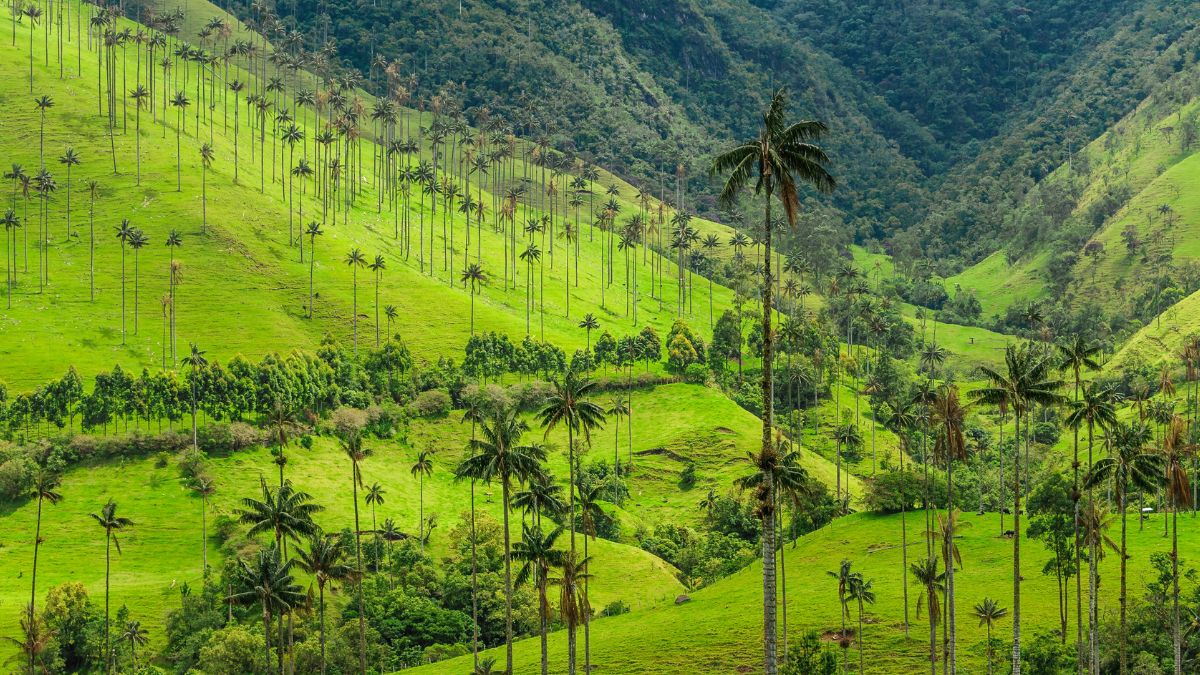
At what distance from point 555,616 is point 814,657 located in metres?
68.4

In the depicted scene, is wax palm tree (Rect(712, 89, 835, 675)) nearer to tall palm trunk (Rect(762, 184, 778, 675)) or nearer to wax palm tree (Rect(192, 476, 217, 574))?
tall palm trunk (Rect(762, 184, 778, 675))

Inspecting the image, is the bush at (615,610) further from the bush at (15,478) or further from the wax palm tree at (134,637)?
the bush at (15,478)

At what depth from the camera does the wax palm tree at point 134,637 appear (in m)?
133

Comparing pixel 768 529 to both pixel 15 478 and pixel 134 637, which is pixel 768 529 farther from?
pixel 15 478

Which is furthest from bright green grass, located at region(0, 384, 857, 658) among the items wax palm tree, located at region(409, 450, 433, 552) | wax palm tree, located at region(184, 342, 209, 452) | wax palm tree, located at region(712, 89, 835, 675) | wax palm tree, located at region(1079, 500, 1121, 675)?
wax palm tree, located at region(712, 89, 835, 675)

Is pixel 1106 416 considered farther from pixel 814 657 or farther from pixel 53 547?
pixel 53 547

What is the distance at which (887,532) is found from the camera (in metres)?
150

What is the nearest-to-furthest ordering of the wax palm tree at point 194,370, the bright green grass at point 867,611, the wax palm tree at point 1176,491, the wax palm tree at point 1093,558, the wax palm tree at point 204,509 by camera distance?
1. the wax palm tree at point 1093,558
2. the wax palm tree at point 1176,491
3. the bright green grass at point 867,611
4. the wax palm tree at point 204,509
5. the wax palm tree at point 194,370

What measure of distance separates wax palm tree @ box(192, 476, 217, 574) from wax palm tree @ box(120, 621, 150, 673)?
15.2m

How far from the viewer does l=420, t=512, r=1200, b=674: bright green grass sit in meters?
110

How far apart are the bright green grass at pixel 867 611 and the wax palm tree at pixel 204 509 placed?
46053 mm

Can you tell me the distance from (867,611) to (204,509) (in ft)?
312

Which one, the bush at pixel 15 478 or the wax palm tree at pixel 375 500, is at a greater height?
the bush at pixel 15 478

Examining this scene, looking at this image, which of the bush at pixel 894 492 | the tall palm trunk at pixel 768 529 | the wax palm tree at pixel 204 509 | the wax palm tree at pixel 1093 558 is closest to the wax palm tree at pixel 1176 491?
the wax palm tree at pixel 1093 558
